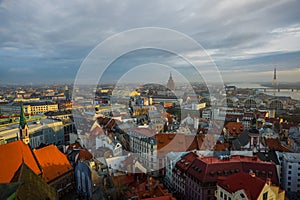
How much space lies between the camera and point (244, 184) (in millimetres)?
9281

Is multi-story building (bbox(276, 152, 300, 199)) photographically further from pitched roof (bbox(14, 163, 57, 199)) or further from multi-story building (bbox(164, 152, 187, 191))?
pitched roof (bbox(14, 163, 57, 199))

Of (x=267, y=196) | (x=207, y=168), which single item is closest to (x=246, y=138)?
(x=207, y=168)

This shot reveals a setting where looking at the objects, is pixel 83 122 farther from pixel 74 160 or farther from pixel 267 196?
pixel 267 196

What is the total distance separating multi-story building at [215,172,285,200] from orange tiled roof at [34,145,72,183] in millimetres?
9127

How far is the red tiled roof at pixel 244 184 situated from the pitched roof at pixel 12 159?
9064 mm

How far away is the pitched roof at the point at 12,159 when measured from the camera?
1062 cm

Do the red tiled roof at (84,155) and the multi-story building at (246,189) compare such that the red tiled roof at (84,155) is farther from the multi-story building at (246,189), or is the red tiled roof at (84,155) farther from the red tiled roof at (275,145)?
the red tiled roof at (275,145)

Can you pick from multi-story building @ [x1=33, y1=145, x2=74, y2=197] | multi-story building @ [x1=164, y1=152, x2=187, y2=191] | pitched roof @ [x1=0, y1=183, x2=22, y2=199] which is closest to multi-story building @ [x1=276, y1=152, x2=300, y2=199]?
multi-story building @ [x1=164, y1=152, x2=187, y2=191]

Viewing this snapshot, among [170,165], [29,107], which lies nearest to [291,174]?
[170,165]

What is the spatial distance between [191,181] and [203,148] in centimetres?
518

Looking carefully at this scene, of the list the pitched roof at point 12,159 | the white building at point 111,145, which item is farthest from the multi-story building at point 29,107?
the pitched roof at point 12,159

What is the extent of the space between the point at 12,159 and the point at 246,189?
10.8 metres

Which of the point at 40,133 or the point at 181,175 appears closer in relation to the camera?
the point at 181,175

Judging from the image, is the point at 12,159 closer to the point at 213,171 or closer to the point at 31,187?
the point at 31,187
